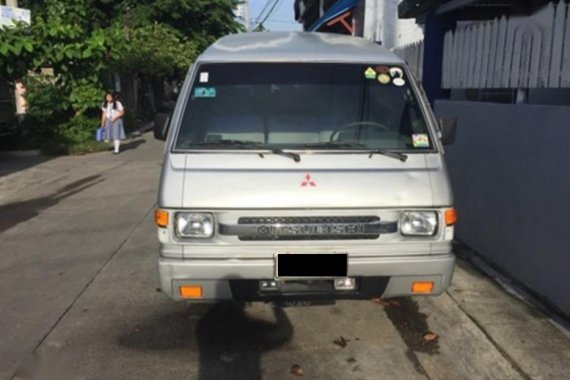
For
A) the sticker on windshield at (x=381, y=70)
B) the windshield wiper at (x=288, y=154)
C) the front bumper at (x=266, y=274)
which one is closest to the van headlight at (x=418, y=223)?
the front bumper at (x=266, y=274)

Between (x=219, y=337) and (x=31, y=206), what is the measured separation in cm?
592

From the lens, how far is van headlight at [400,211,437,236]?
11.8 feet

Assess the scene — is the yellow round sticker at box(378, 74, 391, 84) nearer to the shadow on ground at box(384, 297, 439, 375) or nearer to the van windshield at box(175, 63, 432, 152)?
the van windshield at box(175, 63, 432, 152)

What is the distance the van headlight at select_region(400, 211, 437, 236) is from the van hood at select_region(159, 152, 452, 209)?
0.07 meters

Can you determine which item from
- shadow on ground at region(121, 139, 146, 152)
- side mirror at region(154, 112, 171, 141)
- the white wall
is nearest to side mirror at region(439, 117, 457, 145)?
side mirror at region(154, 112, 171, 141)

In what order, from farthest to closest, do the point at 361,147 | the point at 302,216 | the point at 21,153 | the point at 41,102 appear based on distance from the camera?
the point at 41,102
the point at 21,153
the point at 361,147
the point at 302,216

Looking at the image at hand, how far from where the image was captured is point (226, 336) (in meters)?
4.16

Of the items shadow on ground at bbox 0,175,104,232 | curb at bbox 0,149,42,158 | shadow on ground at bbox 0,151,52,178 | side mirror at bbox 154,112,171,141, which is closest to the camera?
side mirror at bbox 154,112,171,141

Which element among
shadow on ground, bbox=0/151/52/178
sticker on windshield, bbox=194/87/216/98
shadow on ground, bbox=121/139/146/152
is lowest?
shadow on ground, bbox=121/139/146/152

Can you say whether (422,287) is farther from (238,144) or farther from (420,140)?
(238,144)

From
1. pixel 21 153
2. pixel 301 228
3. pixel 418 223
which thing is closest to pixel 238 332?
pixel 301 228

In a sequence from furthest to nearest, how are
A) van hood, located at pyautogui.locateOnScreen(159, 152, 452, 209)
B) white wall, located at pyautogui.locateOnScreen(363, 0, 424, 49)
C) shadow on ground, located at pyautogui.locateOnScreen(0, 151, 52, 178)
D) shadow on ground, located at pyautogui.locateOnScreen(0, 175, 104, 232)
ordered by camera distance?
1. shadow on ground, located at pyautogui.locateOnScreen(0, 151, 52, 178)
2. white wall, located at pyautogui.locateOnScreen(363, 0, 424, 49)
3. shadow on ground, located at pyautogui.locateOnScreen(0, 175, 104, 232)
4. van hood, located at pyautogui.locateOnScreen(159, 152, 452, 209)

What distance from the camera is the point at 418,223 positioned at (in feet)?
11.8

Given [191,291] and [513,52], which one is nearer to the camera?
[191,291]
